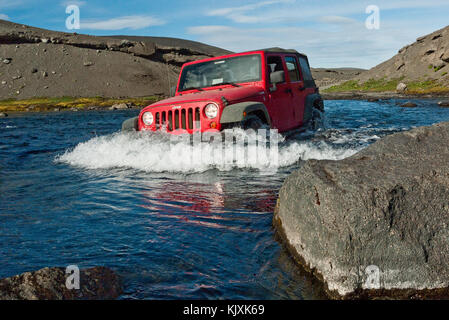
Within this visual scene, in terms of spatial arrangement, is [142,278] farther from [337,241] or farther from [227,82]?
[227,82]

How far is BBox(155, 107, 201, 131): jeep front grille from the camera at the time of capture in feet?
22.0

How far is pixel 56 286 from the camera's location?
2.43 m

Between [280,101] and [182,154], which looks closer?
[182,154]

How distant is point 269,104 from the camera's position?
7.49 metres

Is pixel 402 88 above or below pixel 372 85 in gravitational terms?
below

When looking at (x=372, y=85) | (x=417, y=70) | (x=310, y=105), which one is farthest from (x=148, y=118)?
(x=372, y=85)

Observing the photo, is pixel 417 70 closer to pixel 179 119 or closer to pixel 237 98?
pixel 237 98

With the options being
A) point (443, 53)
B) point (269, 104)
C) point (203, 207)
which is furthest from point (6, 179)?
point (443, 53)

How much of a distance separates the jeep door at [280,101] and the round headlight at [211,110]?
1.47 m

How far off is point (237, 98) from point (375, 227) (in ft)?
14.3

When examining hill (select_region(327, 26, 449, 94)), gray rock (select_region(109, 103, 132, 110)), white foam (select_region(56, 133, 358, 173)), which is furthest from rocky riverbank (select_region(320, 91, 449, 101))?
white foam (select_region(56, 133, 358, 173))

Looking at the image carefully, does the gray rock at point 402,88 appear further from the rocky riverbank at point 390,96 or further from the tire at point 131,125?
the tire at point 131,125

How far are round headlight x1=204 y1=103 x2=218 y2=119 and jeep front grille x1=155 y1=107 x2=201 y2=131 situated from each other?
0.16 m
